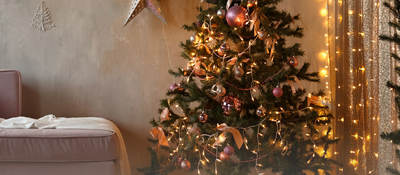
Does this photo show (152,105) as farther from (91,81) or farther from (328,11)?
(328,11)

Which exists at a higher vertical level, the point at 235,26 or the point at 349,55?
the point at 235,26

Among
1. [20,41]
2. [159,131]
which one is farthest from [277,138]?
[20,41]

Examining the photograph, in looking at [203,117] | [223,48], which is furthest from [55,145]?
[223,48]

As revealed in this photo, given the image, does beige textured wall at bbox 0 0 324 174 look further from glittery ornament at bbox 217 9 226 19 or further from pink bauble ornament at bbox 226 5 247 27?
pink bauble ornament at bbox 226 5 247 27

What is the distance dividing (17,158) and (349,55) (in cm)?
204

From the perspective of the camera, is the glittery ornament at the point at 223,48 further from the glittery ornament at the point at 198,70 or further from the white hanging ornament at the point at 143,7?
the white hanging ornament at the point at 143,7

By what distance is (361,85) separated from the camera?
229 centimetres

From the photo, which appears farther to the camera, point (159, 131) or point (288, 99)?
point (159, 131)

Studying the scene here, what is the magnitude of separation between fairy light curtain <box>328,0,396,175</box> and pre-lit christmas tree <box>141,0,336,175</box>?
0.18 m

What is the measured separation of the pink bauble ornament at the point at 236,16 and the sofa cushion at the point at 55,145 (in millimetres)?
933

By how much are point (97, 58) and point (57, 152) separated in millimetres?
1128

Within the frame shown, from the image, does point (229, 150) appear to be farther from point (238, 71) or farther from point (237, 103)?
point (238, 71)

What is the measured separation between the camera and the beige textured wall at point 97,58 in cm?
323

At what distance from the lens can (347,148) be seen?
2.53 m
